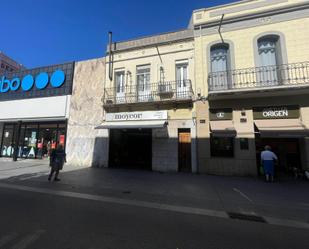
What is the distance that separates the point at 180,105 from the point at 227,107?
282 centimetres

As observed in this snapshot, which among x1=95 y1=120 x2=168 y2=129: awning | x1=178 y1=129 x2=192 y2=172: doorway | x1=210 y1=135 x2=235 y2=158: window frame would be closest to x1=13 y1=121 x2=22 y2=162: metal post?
x1=95 y1=120 x2=168 y2=129: awning

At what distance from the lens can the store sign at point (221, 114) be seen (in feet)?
37.3

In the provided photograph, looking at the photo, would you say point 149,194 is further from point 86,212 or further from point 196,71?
point 196,71

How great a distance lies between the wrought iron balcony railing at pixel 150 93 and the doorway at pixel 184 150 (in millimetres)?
2195

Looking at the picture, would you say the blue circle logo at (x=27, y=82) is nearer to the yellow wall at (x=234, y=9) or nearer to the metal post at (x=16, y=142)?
the metal post at (x=16, y=142)

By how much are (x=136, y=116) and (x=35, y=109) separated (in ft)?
31.1

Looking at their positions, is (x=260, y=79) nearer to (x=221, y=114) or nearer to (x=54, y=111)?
(x=221, y=114)

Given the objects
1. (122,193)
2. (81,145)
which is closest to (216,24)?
(122,193)

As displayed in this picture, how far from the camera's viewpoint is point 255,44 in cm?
1145

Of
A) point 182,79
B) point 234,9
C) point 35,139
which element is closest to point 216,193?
Answer: point 182,79

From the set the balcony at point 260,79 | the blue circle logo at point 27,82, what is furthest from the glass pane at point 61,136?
the balcony at point 260,79

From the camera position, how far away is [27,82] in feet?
55.8

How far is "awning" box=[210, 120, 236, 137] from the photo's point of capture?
34.8 feet

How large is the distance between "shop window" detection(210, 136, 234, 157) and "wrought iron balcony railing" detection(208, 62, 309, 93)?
114 inches
